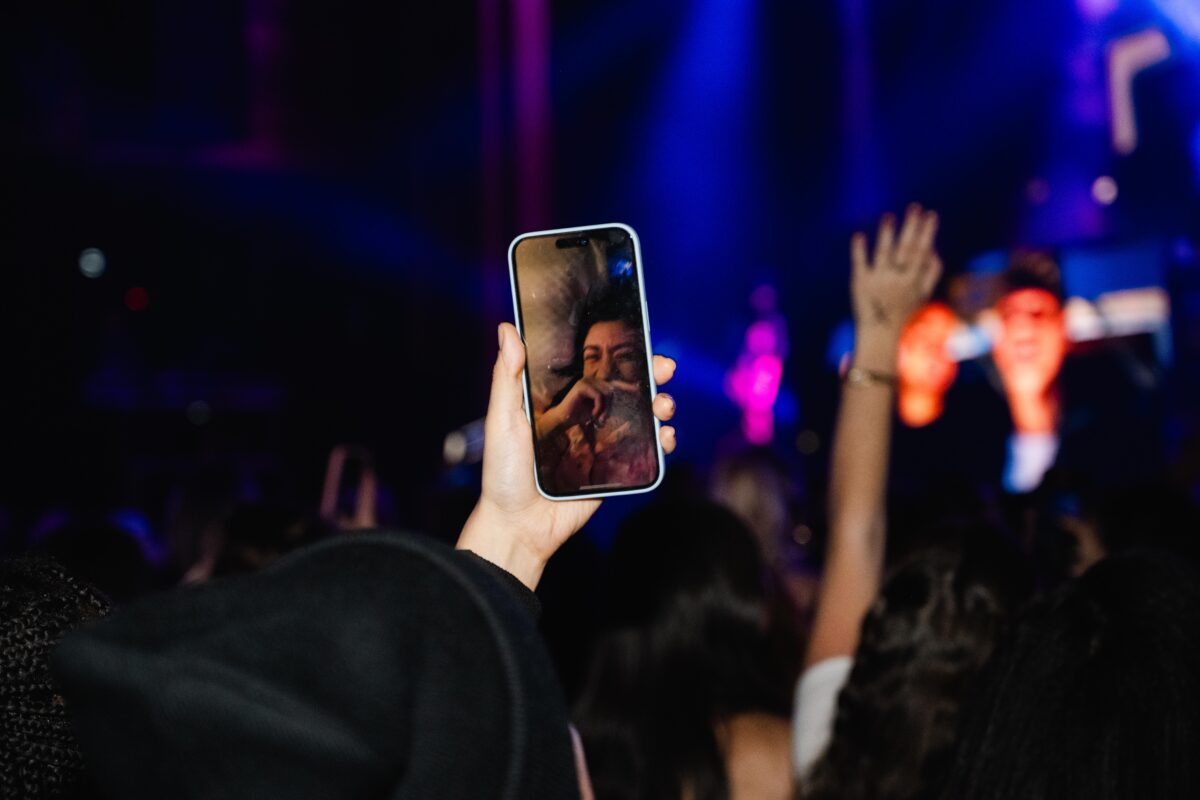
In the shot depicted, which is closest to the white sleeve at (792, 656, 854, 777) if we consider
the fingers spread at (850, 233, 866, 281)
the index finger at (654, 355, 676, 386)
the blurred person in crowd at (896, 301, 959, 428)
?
the fingers spread at (850, 233, 866, 281)

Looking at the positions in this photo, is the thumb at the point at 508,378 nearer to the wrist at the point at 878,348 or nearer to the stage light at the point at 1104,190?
the wrist at the point at 878,348

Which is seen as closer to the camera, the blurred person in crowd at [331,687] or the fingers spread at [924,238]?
the blurred person in crowd at [331,687]

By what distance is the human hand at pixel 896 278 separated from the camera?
2.52 m

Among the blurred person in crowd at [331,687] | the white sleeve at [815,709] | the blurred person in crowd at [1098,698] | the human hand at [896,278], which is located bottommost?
the white sleeve at [815,709]

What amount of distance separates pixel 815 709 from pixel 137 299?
1205 centimetres

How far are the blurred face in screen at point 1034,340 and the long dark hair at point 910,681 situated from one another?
9.29m

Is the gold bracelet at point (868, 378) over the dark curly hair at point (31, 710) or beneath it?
over

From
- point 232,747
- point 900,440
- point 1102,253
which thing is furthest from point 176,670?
point 900,440

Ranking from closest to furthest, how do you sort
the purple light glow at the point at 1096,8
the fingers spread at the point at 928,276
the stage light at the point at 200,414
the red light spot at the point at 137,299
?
the fingers spread at the point at 928,276 < the purple light glow at the point at 1096,8 < the red light spot at the point at 137,299 < the stage light at the point at 200,414

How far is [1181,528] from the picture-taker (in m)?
3.41

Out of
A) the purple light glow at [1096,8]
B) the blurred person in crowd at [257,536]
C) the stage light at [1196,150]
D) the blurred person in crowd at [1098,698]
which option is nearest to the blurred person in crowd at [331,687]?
the blurred person in crowd at [1098,698]

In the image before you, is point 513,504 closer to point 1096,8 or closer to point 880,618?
point 880,618

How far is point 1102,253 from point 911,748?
9461 millimetres

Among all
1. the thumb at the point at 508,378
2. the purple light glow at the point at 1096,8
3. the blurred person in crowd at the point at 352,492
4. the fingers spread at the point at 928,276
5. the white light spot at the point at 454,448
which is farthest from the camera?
the white light spot at the point at 454,448
